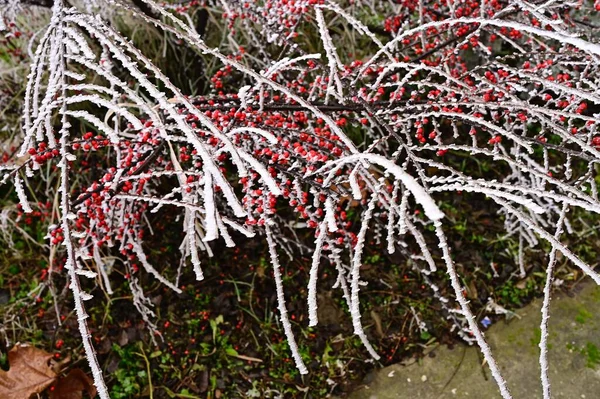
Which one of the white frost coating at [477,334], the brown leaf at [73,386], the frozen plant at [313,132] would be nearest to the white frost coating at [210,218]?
the frozen plant at [313,132]

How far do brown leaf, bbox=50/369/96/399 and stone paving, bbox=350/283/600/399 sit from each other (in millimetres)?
965

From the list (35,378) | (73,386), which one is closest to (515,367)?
(73,386)

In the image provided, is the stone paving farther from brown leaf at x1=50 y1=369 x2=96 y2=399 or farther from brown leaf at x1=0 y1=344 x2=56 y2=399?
brown leaf at x1=0 y1=344 x2=56 y2=399

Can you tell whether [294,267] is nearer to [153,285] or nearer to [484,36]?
[153,285]

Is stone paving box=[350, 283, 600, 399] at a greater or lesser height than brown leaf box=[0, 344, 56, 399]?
lesser

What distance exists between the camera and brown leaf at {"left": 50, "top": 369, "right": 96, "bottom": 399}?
6.07 ft

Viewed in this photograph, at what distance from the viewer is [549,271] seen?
3.24 feet

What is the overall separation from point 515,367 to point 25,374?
179 cm

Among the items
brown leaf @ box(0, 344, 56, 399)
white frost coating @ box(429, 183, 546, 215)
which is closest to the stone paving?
brown leaf @ box(0, 344, 56, 399)

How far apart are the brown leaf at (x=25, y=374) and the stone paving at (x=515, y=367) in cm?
111

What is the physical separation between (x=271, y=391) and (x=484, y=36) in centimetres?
186

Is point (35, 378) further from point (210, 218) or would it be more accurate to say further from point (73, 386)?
point (210, 218)

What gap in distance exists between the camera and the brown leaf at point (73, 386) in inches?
72.8

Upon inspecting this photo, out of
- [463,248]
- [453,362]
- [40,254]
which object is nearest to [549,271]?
[453,362]
